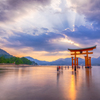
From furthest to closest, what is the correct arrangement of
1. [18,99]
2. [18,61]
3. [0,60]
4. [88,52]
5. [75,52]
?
1. [18,61]
2. [0,60]
3. [75,52]
4. [88,52]
5. [18,99]

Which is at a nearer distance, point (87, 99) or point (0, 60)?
point (87, 99)

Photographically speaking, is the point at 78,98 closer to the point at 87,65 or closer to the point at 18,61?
the point at 87,65

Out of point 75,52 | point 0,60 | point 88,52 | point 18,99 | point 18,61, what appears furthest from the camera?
point 18,61

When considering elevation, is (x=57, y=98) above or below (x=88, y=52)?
below

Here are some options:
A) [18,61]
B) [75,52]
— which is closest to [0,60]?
[18,61]

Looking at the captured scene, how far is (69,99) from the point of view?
5.30 metres

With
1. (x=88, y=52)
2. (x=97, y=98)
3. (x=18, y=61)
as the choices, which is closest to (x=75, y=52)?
(x=88, y=52)

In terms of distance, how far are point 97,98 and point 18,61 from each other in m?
94.9

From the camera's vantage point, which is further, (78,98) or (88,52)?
(88,52)

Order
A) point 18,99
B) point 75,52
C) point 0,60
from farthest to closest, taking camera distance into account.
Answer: point 0,60 → point 75,52 → point 18,99

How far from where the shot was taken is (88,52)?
168 ft

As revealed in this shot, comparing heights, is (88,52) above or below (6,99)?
above

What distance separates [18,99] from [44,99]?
1.31 m

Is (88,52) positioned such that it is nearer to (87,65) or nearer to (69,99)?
(87,65)
